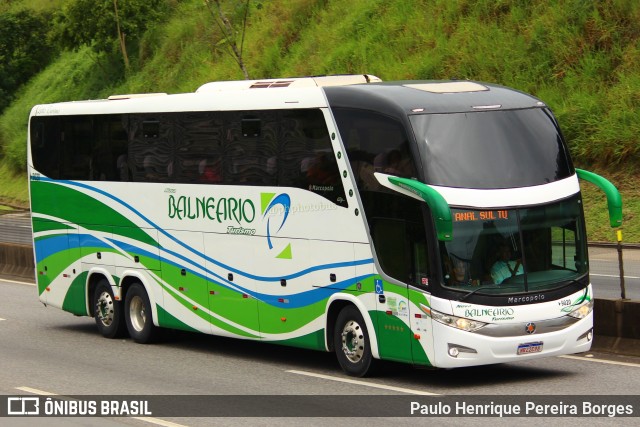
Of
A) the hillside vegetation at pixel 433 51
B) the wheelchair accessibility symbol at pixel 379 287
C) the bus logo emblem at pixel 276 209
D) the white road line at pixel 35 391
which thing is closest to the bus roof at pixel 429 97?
the bus logo emblem at pixel 276 209

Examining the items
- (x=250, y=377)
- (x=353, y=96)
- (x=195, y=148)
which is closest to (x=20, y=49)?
(x=195, y=148)

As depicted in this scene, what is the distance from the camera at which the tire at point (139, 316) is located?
18969 mm

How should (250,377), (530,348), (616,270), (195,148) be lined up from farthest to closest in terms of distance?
(616,270) < (195,148) < (250,377) < (530,348)

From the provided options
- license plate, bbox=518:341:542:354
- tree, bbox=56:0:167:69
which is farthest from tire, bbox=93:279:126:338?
tree, bbox=56:0:167:69

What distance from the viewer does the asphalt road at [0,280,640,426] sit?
502 inches

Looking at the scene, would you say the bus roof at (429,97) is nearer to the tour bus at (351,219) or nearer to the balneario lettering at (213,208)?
the tour bus at (351,219)

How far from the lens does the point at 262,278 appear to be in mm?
16484

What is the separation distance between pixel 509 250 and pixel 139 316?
741 centimetres

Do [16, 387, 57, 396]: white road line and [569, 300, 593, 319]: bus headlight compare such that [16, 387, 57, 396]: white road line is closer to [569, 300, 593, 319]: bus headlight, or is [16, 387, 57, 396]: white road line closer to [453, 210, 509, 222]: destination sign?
[453, 210, 509, 222]: destination sign

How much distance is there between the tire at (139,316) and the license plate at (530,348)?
22.8 feet

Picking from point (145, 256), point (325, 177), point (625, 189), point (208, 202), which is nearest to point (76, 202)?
point (145, 256)

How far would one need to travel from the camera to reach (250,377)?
15344mm

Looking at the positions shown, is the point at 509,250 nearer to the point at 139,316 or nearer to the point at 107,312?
the point at 139,316

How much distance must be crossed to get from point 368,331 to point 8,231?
18.8 meters
